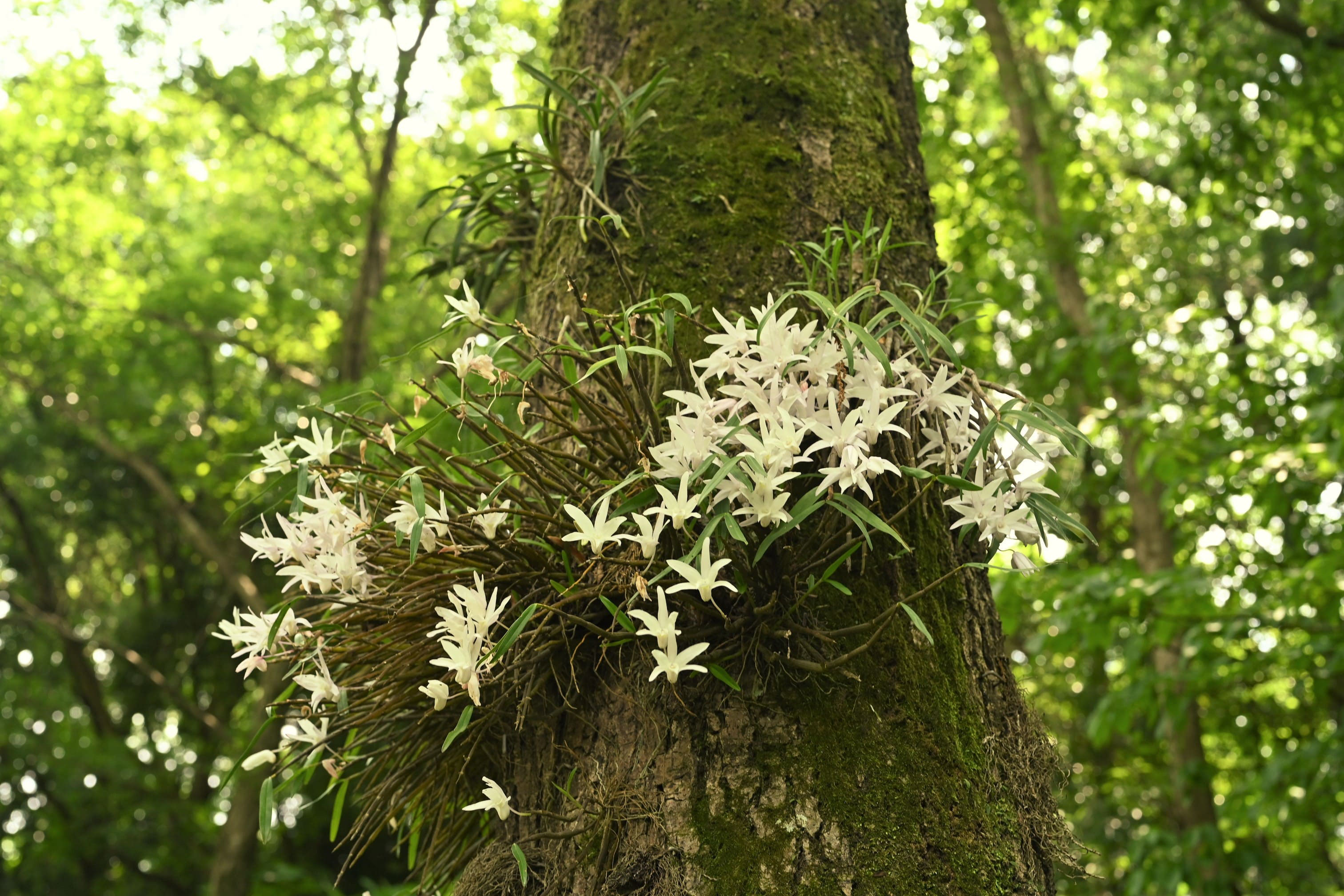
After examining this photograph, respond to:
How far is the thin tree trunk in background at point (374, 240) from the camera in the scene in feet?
26.9

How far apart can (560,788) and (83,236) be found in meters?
13.4

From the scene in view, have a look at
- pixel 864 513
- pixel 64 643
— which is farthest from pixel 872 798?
pixel 64 643

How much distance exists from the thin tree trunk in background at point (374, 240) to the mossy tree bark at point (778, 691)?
6.89 meters

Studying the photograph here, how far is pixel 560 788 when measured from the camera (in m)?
1.14

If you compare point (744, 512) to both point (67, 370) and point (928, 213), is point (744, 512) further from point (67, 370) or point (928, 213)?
point (67, 370)

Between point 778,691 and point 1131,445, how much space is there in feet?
19.6

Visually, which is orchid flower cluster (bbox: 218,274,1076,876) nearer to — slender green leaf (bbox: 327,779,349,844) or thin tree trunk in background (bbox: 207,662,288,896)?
slender green leaf (bbox: 327,779,349,844)

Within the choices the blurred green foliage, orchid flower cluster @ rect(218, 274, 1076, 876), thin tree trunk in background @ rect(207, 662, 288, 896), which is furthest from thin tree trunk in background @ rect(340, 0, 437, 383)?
orchid flower cluster @ rect(218, 274, 1076, 876)

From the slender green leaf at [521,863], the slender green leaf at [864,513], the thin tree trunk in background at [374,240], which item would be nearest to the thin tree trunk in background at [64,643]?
the thin tree trunk in background at [374,240]

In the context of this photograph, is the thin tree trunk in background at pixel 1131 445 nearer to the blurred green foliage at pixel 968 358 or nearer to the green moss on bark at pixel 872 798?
the blurred green foliage at pixel 968 358

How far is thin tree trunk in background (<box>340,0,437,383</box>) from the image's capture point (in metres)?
8.19

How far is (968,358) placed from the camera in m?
5.79

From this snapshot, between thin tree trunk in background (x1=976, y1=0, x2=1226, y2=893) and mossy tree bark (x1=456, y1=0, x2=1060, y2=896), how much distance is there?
14.1ft

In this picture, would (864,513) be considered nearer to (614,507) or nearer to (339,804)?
(614,507)
